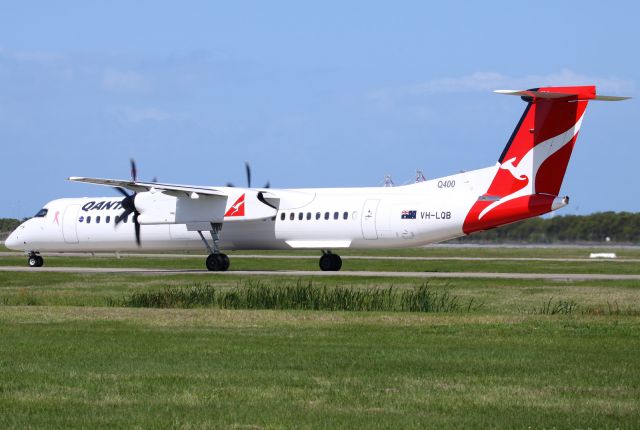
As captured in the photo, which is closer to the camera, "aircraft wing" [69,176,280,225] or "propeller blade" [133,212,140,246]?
"aircraft wing" [69,176,280,225]

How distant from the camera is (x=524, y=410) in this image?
36.7 feet

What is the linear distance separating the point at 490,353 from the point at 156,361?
16.9ft

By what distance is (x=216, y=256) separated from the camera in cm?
4566

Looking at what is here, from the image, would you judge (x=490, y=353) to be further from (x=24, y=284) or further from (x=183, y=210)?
(x=183, y=210)

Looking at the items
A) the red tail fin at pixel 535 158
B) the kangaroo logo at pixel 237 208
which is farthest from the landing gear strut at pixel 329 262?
the red tail fin at pixel 535 158

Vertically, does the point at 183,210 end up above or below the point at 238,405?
above

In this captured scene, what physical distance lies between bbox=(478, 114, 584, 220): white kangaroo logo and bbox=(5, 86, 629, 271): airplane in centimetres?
4

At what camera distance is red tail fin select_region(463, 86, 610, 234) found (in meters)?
37.1

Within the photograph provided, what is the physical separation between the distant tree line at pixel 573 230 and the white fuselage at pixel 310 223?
76584 millimetres

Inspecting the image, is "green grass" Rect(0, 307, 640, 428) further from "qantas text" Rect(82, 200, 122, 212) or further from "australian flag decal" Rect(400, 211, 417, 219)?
"qantas text" Rect(82, 200, 122, 212)

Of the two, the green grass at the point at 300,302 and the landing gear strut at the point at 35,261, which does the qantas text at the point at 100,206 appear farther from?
the green grass at the point at 300,302

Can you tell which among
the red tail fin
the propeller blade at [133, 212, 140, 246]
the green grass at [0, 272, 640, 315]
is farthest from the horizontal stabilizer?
the propeller blade at [133, 212, 140, 246]

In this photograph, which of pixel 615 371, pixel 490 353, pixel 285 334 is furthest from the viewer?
pixel 285 334

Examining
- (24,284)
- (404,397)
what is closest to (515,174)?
(24,284)
